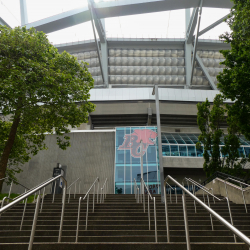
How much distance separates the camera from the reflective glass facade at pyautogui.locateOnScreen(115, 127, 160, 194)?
18.7 m

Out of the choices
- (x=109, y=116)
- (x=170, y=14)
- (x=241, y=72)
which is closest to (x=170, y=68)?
(x=170, y=14)

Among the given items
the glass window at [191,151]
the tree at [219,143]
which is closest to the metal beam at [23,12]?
the tree at [219,143]

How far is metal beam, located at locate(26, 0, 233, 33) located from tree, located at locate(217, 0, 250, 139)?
44.6 feet

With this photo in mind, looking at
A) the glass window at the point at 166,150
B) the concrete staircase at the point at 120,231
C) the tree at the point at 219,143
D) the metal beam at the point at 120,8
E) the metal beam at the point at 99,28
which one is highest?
the metal beam at the point at 99,28

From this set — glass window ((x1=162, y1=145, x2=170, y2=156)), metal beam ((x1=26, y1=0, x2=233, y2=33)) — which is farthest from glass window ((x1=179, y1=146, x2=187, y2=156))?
metal beam ((x1=26, y1=0, x2=233, y2=33))

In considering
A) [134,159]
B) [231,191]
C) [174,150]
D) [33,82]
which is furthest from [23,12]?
[231,191]

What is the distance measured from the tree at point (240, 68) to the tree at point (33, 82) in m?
6.06

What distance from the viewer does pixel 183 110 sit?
78.0 ft

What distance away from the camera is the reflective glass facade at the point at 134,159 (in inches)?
734

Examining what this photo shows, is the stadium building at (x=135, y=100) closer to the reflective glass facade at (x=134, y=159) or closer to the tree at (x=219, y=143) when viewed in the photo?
the reflective glass facade at (x=134, y=159)

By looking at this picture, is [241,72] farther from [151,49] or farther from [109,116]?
[151,49]

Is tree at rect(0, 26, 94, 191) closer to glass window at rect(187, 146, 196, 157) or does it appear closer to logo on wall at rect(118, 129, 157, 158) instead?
logo on wall at rect(118, 129, 157, 158)

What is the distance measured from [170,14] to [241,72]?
2243cm

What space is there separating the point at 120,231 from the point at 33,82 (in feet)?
22.1
